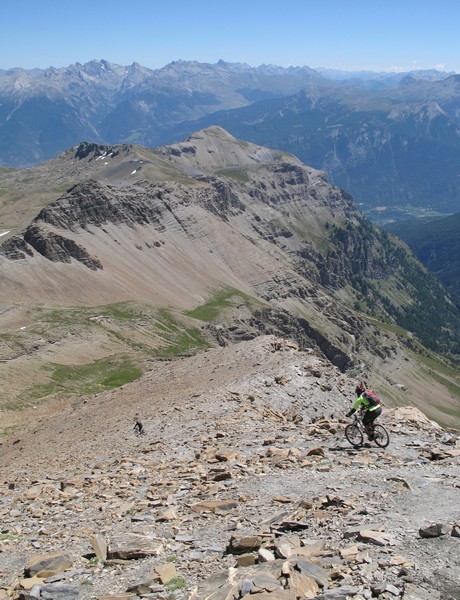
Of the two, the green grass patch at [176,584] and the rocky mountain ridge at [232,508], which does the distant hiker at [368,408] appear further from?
the green grass patch at [176,584]

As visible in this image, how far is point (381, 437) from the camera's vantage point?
108 feet

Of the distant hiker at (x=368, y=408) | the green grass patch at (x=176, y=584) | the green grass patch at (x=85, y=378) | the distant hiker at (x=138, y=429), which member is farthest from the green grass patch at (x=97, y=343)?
the green grass patch at (x=176, y=584)

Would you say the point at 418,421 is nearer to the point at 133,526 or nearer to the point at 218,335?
the point at 133,526

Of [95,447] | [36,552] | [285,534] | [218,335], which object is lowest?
[218,335]

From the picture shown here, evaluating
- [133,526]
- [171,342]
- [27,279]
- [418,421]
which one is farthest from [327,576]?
[27,279]

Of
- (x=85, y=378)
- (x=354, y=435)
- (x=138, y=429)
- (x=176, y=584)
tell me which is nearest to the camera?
(x=176, y=584)

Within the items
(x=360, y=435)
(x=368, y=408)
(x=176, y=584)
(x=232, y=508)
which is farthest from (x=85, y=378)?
(x=176, y=584)

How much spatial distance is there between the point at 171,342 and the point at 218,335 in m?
26.7

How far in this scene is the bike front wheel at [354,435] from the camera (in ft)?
107

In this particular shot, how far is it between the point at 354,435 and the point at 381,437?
1443 mm

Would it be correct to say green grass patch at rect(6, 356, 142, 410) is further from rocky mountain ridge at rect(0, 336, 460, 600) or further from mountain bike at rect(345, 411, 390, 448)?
mountain bike at rect(345, 411, 390, 448)

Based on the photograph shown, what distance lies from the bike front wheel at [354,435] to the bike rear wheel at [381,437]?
2.69ft

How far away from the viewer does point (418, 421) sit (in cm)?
3969

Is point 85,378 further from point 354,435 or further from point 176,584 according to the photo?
point 176,584
